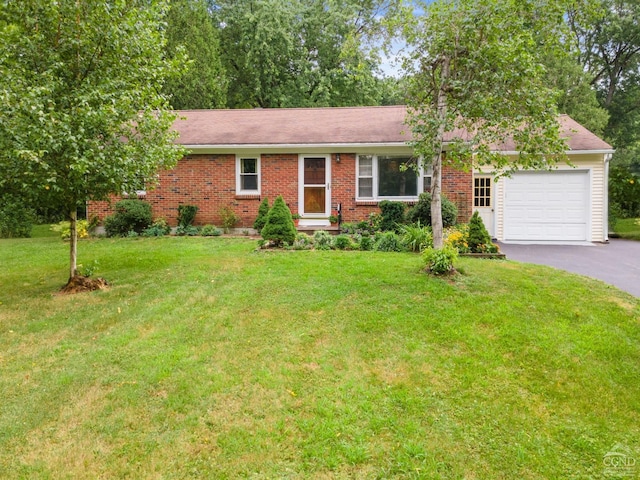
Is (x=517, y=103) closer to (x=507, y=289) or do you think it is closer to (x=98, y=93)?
(x=507, y=289)

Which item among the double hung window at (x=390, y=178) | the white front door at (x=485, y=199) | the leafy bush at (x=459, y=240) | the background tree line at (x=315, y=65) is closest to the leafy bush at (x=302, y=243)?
the leafy bush at (x=459, y=240)

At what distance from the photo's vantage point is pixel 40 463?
2.81m

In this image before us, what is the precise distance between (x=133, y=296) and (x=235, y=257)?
8.36ft

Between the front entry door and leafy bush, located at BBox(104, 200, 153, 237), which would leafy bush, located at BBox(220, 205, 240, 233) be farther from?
leafy bush, located at BBox(104, 200, 153, 237)

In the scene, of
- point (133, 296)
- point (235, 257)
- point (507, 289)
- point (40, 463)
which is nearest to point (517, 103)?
point (507, 289)

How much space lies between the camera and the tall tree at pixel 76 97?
500 cm

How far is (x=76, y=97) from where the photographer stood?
211 inches

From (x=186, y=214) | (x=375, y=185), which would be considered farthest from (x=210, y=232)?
(x=375, y=185)

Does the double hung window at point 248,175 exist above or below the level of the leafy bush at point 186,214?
above

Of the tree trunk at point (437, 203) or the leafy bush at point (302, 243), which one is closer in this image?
the tree trunk at point (437, 203)

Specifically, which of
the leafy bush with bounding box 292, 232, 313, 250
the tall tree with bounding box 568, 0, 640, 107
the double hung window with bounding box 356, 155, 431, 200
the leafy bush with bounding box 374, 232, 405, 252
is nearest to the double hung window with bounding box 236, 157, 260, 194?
the double hung window with bounding box 356, 155, 431, 200

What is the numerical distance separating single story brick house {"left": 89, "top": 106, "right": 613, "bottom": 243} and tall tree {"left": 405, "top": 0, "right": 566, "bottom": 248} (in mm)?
5198

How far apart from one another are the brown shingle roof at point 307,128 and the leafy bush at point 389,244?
12.3ft

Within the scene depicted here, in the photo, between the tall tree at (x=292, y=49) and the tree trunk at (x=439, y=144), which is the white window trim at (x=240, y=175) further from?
the tall tree at (x=292, y=49)
